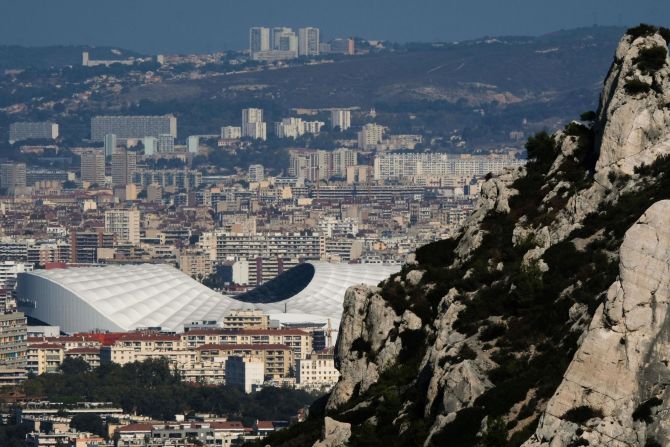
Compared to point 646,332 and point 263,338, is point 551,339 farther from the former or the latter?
point 263,338

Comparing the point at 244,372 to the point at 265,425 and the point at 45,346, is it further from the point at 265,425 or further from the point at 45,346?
the point at 265,425

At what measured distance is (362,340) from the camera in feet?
90.6

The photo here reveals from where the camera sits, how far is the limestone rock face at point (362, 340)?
88.6 ft

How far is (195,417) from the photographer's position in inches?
3292

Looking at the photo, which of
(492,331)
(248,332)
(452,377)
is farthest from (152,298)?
(452,377)

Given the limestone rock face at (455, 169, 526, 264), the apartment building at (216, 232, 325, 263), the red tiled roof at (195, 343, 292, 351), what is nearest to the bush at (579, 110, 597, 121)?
the limestone rock face at (455, 169, 526, 264)

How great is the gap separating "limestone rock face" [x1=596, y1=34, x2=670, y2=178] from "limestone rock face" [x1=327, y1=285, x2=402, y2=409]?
2.69 meters

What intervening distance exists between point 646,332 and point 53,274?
363 feet

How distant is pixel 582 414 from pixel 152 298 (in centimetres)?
10701

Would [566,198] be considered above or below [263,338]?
above

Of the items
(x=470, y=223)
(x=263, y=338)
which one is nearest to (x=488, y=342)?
(x=470, y=223)

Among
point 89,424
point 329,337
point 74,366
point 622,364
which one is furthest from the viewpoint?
point 329,337

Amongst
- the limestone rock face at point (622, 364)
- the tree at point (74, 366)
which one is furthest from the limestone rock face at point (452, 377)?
the tree at point (74, 366)

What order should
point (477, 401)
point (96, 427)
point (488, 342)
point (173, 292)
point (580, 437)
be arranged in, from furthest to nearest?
point (173, 292), point (96, 427), point (488, 342), point (477, 401), point (580, 437)
